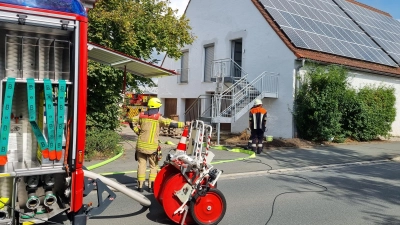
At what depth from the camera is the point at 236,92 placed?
16.5 m

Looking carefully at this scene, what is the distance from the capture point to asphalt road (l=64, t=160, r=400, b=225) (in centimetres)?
557

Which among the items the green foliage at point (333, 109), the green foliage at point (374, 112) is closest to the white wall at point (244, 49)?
the green foliage at point (333, 109)

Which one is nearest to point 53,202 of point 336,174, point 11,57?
point 11,57

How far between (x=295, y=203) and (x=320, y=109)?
9.08m

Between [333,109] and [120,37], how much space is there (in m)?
8.73

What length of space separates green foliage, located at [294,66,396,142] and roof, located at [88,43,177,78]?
32.4ft

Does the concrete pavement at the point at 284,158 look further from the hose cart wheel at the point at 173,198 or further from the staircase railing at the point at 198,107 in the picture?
the staircase railing at the point at 198,107

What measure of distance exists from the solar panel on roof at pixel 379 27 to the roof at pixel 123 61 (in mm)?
17013

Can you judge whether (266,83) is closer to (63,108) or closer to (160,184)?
(160,184)

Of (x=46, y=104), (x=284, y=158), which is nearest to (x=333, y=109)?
(x=284, y=158)

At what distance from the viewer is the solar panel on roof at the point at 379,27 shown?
20405 mm

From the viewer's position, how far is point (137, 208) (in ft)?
19.6

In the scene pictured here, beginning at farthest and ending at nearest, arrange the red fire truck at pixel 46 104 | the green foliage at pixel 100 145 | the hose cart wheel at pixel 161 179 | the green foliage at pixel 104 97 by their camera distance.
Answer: the green foliage at pixel 104 97 → the green foliage at pixel 100 145 → the hose cart wheel at pixel 161 179 → the red fire truck at pixel 46 104

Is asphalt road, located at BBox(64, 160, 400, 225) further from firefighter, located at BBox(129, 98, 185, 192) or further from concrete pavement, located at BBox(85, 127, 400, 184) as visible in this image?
concrete pavement, located at BBox(85, 127, 400, 184)
